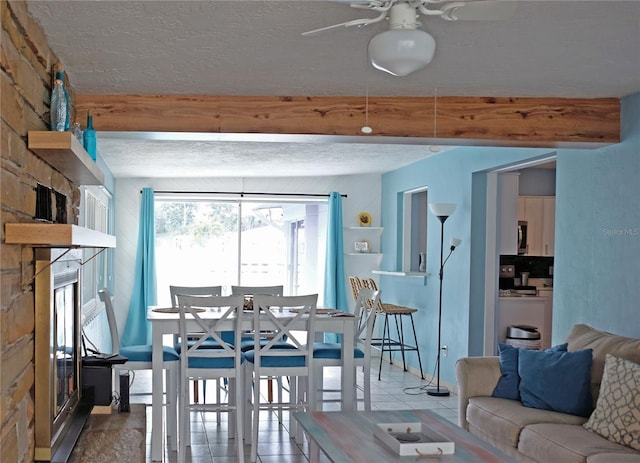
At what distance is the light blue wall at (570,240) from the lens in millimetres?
4762

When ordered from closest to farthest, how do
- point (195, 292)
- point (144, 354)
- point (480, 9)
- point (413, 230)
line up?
point (480, 9) → point (144, 354) → point (195, 292) → point (413, 230)

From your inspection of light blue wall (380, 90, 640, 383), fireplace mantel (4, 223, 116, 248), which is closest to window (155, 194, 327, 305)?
light blue wall (380, 90, 640, 383)

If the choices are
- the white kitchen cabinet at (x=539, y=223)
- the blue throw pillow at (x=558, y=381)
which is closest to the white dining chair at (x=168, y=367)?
the blue throw pillow at (x=558, y=381)

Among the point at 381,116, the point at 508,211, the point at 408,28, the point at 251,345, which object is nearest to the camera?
the point at 408,28

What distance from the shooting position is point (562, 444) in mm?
3754

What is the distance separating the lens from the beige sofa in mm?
3661

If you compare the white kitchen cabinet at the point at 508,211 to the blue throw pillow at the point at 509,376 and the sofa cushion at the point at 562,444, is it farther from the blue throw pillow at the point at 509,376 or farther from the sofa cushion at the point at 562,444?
the sofa cushion at the point at 562,444

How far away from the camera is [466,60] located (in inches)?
150

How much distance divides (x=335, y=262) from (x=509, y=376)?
548cm

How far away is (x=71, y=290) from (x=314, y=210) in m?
7.75

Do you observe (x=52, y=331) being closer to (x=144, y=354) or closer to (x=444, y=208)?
(x=144, y=354)

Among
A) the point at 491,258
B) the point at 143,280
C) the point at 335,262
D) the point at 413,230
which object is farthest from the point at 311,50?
the point at 143,280

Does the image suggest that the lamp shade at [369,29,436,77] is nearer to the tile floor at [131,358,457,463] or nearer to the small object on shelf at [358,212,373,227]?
the tile floor at [131,358,457,463]

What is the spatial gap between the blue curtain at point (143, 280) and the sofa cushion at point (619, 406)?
7.07 meters
